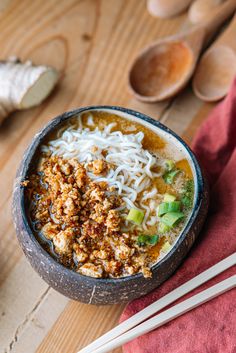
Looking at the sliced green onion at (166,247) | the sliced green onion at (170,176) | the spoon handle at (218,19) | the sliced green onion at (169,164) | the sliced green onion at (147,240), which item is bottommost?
the sliced green onion at (166,247)

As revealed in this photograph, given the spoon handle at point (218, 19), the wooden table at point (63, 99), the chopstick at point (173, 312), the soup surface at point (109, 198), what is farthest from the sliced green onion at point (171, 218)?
the spoon handle at point (218, 19)

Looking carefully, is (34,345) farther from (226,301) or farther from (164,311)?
(226,301)

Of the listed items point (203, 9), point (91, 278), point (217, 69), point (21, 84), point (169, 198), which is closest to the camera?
point (91, 278)

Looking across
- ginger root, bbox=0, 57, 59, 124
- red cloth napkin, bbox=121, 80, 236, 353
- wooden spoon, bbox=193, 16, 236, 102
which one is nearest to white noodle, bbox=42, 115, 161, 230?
red cloth napkin, bbox=121, 80, 236, 353

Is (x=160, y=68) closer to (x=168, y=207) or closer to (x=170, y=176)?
(x=170, y=176)

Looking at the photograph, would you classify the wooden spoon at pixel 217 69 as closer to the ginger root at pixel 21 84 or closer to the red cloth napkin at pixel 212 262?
the red cloth napkin at pixel 212 262

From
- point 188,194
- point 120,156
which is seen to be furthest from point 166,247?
point 120,156

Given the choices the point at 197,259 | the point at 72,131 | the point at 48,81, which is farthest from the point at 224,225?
the point at 48,81
